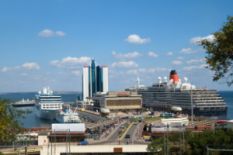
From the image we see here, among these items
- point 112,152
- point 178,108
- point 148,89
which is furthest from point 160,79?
point 112,152

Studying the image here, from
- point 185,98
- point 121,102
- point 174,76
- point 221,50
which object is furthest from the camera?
point 174,76

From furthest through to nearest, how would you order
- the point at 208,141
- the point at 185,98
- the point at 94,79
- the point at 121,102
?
the point at 94,79
the point at 121,102
the point at 185,98
the point at 208,141

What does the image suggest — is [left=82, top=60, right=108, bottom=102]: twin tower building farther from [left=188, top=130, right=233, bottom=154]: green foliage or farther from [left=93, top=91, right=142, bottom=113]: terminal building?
[left=188, top=130, right=233, bottom=154]: green foliage

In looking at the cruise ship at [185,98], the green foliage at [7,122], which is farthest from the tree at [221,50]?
the cruise ship at [185,98]

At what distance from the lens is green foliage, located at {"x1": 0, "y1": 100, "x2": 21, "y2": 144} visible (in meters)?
18.6

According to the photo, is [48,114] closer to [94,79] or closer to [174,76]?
[174,76]

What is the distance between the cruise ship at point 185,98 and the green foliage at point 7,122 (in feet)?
292

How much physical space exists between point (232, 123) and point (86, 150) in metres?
21.2

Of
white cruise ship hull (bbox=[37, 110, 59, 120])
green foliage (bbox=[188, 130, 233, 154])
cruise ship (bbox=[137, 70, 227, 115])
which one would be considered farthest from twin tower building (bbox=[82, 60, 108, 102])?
green foliage (bbox=[188, 130, 233, 154])

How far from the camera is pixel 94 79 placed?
6944 inches

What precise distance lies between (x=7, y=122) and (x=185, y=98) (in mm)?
97971

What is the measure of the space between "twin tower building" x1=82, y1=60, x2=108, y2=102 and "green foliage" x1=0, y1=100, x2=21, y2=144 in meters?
150

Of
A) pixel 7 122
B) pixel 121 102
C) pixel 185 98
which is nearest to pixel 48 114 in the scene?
pixel 121 102

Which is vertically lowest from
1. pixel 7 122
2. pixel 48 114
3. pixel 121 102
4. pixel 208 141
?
pixel 48 114
